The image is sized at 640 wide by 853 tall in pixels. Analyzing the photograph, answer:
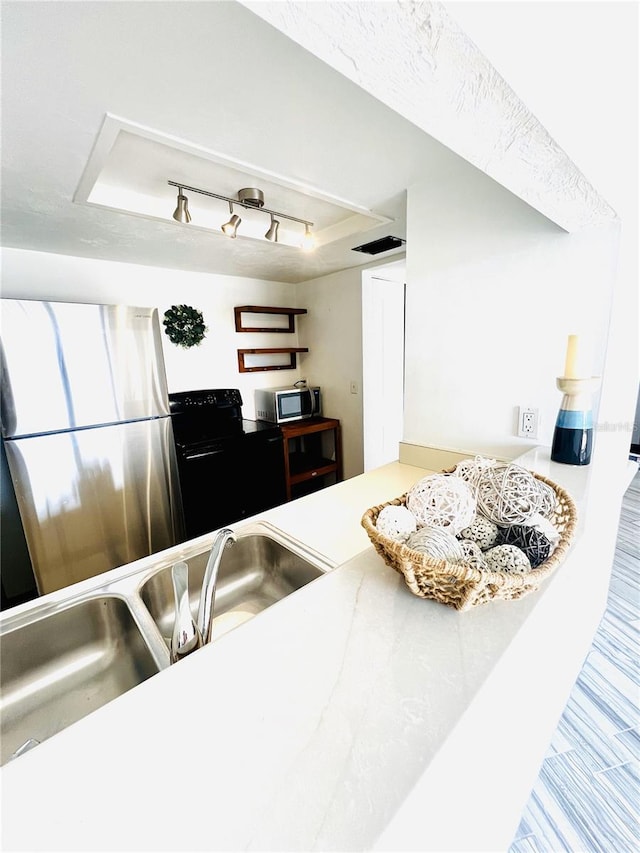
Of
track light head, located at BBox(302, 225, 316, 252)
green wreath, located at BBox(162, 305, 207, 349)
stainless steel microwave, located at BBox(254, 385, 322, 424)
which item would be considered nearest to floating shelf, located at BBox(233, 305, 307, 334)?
green wreath, located at BBox(162, 305, 207, 349)

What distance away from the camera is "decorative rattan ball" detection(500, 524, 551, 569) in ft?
1.96

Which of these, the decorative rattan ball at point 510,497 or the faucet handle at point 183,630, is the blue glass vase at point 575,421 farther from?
the faucet handle at point 183,630

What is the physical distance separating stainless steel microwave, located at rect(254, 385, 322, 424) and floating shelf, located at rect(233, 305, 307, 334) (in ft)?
1.83

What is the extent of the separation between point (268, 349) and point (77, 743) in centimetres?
296

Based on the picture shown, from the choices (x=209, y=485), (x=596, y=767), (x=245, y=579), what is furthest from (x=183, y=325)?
(x=596, y=767)

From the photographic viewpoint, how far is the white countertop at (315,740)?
323mm

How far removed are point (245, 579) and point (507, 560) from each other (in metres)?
0.77

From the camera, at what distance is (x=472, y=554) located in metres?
0.61

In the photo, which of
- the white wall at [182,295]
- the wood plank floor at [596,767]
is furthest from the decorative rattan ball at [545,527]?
the white wall at [182,295]

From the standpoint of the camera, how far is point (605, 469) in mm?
1169

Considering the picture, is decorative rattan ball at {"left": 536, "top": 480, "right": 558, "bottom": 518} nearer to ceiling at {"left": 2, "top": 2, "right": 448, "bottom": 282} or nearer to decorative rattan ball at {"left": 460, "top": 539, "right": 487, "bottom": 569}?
decorative rattan ball at {"left": 460, "top": 539, "right": 487, "bottom": 569}

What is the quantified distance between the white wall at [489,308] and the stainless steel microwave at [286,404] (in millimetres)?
1497

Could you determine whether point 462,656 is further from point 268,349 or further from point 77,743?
point 268,349

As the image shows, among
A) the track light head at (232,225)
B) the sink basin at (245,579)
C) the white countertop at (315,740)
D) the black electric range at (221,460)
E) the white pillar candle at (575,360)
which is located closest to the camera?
the white countertop at (315,740)
